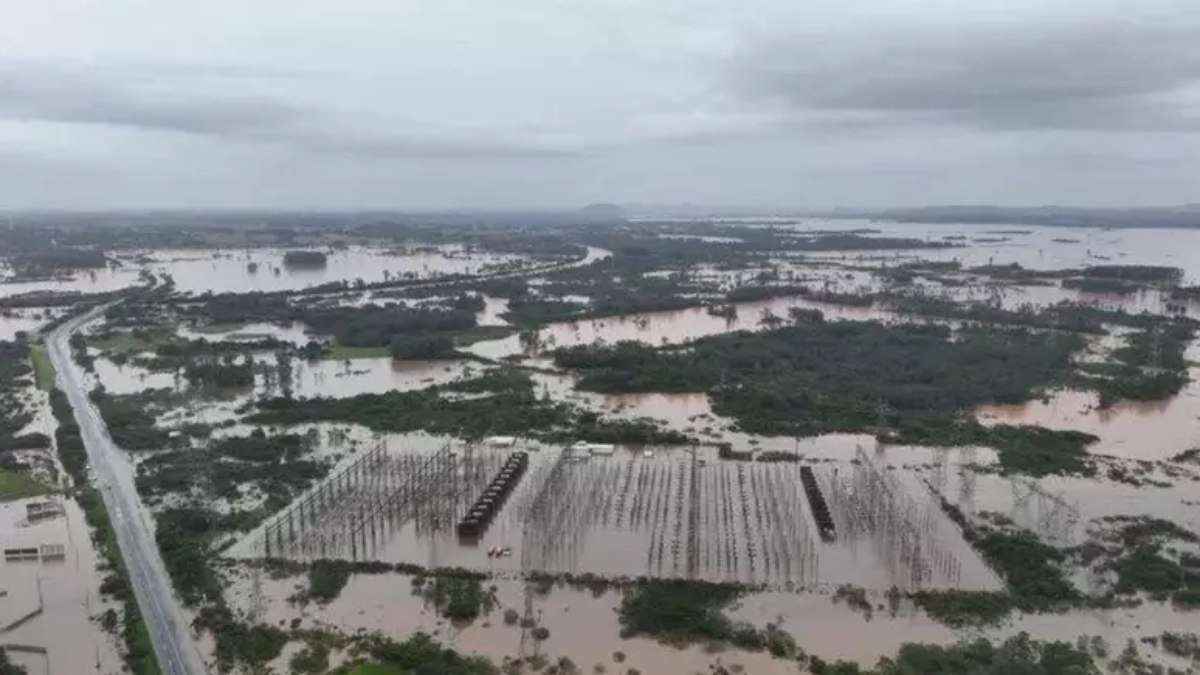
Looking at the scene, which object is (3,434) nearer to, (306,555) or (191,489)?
(191,489)

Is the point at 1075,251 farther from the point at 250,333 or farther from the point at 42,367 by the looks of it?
the point at 42,367

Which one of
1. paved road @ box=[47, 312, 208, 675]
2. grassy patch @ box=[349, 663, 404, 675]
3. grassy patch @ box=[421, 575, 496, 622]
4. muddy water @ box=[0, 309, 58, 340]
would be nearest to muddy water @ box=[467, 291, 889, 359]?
paved road @ box=[47, 312, 208, 675]

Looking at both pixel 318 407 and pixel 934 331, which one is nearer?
pixel 318 407

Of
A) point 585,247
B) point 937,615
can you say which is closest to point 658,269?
point 585,247

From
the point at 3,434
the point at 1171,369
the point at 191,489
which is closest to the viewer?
the point at 191,489

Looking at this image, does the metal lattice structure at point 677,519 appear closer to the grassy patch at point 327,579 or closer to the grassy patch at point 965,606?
the grassy patch at point 965,606

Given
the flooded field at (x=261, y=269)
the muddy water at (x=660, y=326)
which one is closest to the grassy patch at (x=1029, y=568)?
the muddy water at (x=660, y=326)

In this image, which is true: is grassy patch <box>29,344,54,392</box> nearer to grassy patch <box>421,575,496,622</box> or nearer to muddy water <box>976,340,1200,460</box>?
grassy patch <box>421,575,496,622</box>

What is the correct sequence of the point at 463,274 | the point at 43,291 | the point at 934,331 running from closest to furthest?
the point at 934,331, the point at 43,291, the point at 463,274
